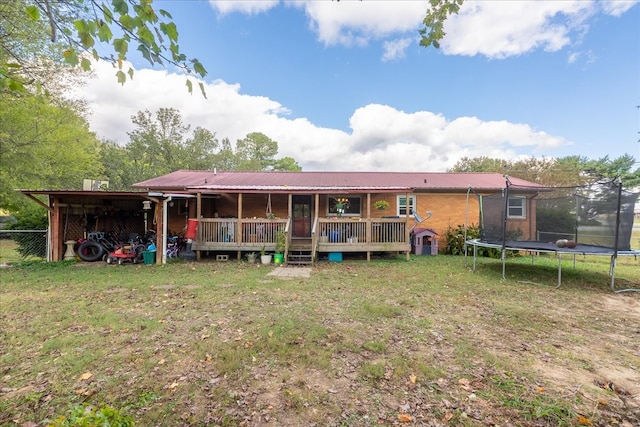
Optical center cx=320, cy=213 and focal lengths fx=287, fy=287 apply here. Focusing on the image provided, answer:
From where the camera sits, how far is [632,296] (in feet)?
21.0

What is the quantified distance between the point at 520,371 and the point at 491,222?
21.9ft

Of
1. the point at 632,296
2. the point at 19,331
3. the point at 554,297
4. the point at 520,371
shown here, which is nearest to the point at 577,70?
the point at 632,296

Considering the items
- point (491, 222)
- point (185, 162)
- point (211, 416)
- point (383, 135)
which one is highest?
point (383, 135)

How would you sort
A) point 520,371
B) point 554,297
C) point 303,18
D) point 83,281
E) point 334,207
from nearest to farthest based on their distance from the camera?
point 520,371, point 554,297, point 83,281, point 303,18, point 334,207

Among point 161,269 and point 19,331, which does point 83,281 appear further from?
point 19,331

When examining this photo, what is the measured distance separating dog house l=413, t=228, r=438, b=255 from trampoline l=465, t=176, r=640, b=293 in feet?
10.1

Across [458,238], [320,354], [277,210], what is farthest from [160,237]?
[458,238]

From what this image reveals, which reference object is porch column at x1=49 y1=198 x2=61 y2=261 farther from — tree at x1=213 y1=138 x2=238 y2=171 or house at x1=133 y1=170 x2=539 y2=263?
tree at x1=213 y1=138 x2=238 y2=171

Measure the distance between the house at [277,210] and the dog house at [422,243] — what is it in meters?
0.56

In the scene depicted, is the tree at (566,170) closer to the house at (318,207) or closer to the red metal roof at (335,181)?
→ the red metal roof at (335,181)

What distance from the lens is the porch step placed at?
9.80 m

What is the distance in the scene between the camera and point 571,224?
820 centimetres

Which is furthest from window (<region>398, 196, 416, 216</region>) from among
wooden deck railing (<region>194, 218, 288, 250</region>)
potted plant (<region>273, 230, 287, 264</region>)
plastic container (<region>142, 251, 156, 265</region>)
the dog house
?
plastic container (<region>142, 251, 156, 265</region>)

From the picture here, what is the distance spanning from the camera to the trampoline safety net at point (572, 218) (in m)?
6.85
